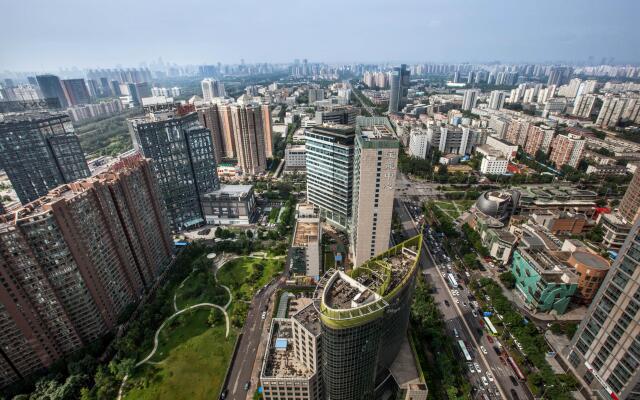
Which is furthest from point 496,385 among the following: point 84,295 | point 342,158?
point 84,295

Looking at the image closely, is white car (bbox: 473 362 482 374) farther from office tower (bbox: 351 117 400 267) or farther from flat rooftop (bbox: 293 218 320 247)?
flat rooftop (bbox: 293 218 320 247)

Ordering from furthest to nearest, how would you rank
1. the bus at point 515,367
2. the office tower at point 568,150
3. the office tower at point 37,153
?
the office tower at point 568,150
the office tower at point 37,153
the bus at point 515,367

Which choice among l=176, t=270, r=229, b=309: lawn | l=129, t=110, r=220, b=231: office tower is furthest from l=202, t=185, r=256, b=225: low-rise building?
l=176, t=270, r=229, b=309: lawn

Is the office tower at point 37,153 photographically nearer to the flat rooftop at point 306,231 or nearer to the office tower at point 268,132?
the flat rooftop at point 306,231

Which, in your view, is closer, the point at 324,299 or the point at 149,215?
the point at 324,299

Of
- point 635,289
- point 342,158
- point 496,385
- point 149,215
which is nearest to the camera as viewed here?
point 635,289

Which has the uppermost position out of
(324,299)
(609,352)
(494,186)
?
(324,299)

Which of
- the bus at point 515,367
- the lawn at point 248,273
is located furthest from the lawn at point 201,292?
the bus at point 515,367

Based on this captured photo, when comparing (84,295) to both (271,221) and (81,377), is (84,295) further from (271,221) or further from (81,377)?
(271,221)
